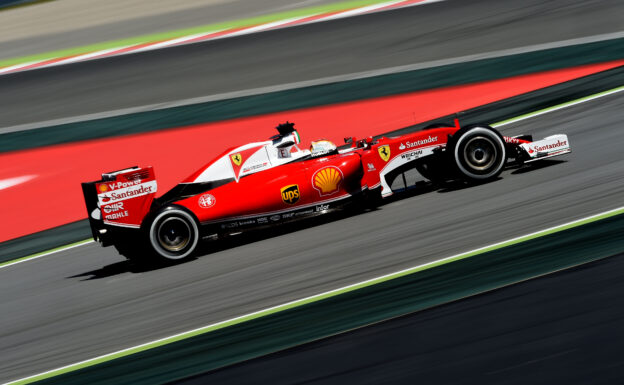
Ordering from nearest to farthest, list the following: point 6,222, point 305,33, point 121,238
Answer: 1. point 121,238
2. point 6,222
3. point 305,33

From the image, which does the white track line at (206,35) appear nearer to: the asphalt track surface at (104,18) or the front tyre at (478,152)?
the asphalt track surface at (104,18)

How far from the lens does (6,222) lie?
1158 cm

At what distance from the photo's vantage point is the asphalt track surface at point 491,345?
14.7 feet

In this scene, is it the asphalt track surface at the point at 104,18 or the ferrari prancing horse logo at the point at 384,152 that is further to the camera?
the asphalt track surface at the point at 104,18

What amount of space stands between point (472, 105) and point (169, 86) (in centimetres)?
649

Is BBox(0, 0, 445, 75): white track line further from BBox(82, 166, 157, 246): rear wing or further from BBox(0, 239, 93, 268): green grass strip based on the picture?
BBox(82, 166, 157, 246): rear wing

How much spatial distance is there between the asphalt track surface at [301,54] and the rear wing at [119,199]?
692 centimetres

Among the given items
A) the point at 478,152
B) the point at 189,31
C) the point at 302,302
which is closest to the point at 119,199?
the point at 302,302

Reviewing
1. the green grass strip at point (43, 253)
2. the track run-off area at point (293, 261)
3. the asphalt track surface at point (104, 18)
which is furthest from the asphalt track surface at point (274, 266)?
the asphalt track surface at point (104, 18)

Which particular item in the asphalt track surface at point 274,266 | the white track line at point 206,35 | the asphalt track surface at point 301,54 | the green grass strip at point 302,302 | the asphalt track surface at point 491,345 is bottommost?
the asphalt track surface at point 491,345

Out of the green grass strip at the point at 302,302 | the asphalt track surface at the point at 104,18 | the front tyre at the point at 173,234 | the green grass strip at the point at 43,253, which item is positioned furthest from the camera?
the asphalt track surface at the point at 104,18

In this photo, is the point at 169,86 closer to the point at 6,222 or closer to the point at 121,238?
the point at 6,222

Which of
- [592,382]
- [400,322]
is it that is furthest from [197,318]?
[592,382]

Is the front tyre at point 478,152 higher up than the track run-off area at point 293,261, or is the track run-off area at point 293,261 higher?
the front tyre at point 478,152
